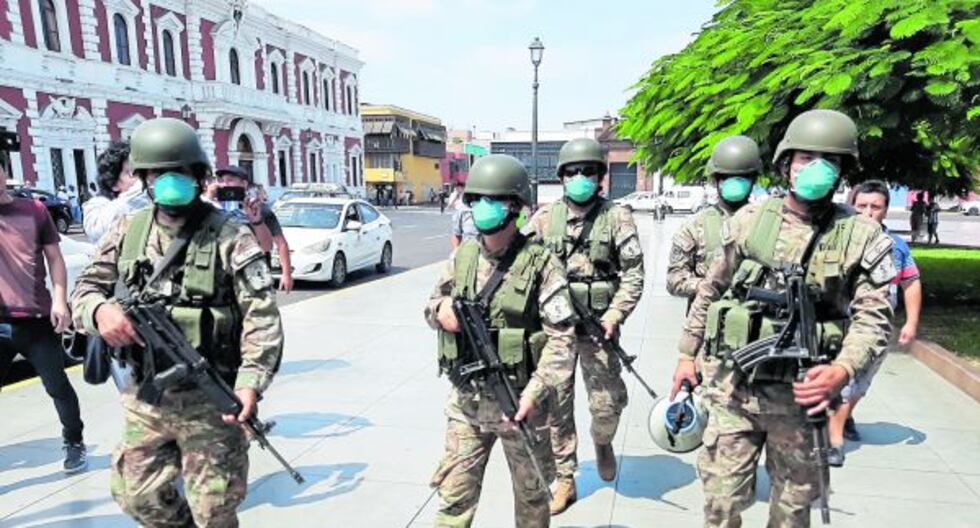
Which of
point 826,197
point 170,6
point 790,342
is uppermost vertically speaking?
point 170,6

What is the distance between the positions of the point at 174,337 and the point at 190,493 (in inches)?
21.9

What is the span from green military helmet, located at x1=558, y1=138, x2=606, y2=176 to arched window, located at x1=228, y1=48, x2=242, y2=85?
116 feet

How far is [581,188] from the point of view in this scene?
3.46 meters

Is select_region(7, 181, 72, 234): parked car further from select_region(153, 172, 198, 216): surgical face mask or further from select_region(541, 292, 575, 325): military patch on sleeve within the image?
select_region(541, 292, 575, 325): military patch on sleeve

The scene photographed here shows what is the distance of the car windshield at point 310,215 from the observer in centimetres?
1102

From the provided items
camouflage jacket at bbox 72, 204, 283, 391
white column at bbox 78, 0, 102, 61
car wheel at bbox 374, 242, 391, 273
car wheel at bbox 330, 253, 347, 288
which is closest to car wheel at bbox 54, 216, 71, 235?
white column at bbox 78, 0, 102, 61

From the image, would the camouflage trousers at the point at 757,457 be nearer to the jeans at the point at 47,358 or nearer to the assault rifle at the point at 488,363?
the assault rifle at the point at 488,363

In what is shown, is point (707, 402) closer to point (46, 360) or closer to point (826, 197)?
point (826, 197)

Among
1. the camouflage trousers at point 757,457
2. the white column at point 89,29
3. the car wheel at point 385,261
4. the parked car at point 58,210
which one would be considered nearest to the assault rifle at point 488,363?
the camouflage trousers at point 757,457

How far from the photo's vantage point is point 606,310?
3.42 meters

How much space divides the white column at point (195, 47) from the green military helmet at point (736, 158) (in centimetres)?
3379

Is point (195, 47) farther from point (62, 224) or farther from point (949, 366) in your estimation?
point (949, 366)

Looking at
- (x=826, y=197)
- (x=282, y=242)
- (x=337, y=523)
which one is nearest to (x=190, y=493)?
(x=337, y=523)

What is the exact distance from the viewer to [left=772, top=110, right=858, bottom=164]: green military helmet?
2.26m
